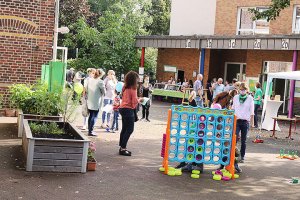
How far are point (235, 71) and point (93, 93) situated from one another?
20.5 meters

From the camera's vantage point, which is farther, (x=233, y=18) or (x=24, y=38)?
(x=233, y=18)

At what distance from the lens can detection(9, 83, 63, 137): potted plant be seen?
12.6 metres

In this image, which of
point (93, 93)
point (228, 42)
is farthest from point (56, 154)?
point (228, 42)

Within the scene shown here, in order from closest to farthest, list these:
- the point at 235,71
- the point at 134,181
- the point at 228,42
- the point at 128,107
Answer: the point at 134,181 < the point at 128,107 < the point at 228,42 < the point at 235,71

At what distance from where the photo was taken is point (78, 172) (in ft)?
30.2

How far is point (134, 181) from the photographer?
8914 millimetres

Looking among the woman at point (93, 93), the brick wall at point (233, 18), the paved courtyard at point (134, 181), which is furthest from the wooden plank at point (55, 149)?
the brick wall at point (233, 18)

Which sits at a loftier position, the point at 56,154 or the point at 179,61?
the point at 179,61

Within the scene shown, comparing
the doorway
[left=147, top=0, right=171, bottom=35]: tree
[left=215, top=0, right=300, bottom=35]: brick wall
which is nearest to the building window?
[left=215, top=0, right=300, bottom=35]: brick wall

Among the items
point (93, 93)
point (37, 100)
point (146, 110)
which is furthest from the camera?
point (146, 110)

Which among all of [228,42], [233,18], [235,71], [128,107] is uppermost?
[233,18]

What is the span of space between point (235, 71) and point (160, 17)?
27.8 metres

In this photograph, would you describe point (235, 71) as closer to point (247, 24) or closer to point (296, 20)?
point (247, 24)

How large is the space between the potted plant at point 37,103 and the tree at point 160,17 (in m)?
44.9
